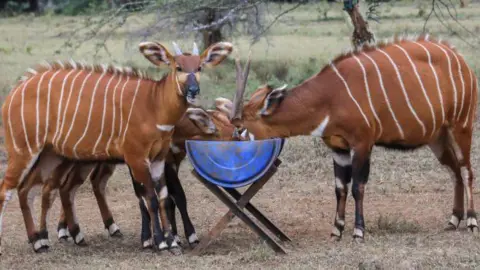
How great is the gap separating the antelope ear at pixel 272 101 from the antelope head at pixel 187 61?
54 cm

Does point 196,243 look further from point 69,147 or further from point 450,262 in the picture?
point 450,262

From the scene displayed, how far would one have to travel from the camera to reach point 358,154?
316 inches

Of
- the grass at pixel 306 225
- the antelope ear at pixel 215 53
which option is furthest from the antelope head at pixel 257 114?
the grass at pixel 306 225

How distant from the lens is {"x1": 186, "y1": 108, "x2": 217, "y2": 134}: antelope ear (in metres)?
8.16

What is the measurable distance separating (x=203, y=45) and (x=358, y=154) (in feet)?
41.4

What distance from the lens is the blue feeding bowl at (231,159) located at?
25.1 ft

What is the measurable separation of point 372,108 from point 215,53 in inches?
55.5

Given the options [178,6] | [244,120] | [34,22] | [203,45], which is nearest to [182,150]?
[244,120]

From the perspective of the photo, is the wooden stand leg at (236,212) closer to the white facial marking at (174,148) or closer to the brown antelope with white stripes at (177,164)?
the brown antelope with white stripes at (177,164)

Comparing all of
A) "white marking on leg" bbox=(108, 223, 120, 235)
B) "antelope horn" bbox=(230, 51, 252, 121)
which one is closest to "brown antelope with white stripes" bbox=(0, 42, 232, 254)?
"antelope horn" bbox=(230, 51, 252, 121)

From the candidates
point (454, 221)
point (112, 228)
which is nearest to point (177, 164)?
point (112, 228)

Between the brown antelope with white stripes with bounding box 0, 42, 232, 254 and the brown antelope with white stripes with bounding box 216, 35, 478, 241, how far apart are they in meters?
0.61

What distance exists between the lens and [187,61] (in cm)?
764

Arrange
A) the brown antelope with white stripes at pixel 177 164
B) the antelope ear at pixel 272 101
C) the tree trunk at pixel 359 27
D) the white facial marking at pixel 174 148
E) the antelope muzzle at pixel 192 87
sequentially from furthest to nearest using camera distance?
the tree trunk at pixel 359 27, the white facial marking at pixel 174 148, the brown antelope with white stripes at pixel 177 164, the antelope ear at pixel 272 101, the antelope muzzle at pixel 192 87
